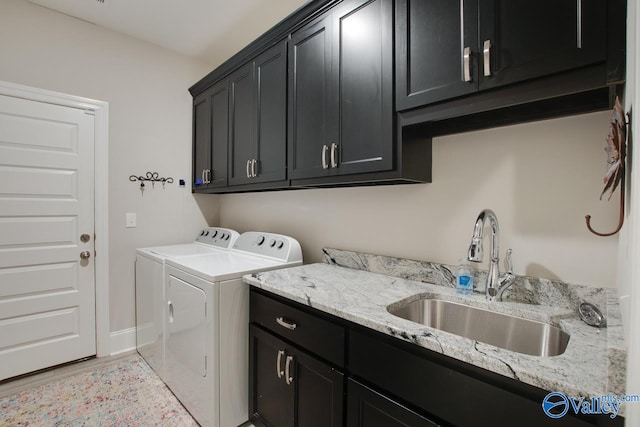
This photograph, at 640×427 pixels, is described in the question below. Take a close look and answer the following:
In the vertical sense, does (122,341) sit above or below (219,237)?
below

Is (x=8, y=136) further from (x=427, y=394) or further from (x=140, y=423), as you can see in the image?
(x=427, y=394)

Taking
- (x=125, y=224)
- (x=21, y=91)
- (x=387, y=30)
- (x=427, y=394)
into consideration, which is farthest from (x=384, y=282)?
(x=21, y=91)

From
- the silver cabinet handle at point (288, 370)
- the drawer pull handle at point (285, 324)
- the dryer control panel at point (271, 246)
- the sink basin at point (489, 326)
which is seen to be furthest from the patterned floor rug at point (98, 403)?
the sink basin at point (489, 326)

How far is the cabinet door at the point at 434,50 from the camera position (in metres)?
1.06

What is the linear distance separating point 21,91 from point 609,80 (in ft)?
10.7

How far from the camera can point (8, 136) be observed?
7.00 ft

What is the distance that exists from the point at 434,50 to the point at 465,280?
956mm

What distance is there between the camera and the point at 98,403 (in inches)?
76.0

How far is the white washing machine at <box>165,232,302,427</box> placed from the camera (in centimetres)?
159

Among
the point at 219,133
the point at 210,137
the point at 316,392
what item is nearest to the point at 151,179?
the point at 210,137

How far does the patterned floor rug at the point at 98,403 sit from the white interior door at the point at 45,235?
0.34 m

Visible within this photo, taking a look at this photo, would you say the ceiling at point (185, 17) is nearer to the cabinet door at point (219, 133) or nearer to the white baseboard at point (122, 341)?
the cabinet door at point (219, 133)

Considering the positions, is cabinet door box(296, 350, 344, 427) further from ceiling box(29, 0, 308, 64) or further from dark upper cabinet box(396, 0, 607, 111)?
ceiling box(29, 0, 308, 64)

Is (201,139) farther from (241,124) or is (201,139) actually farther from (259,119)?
(259,119)
